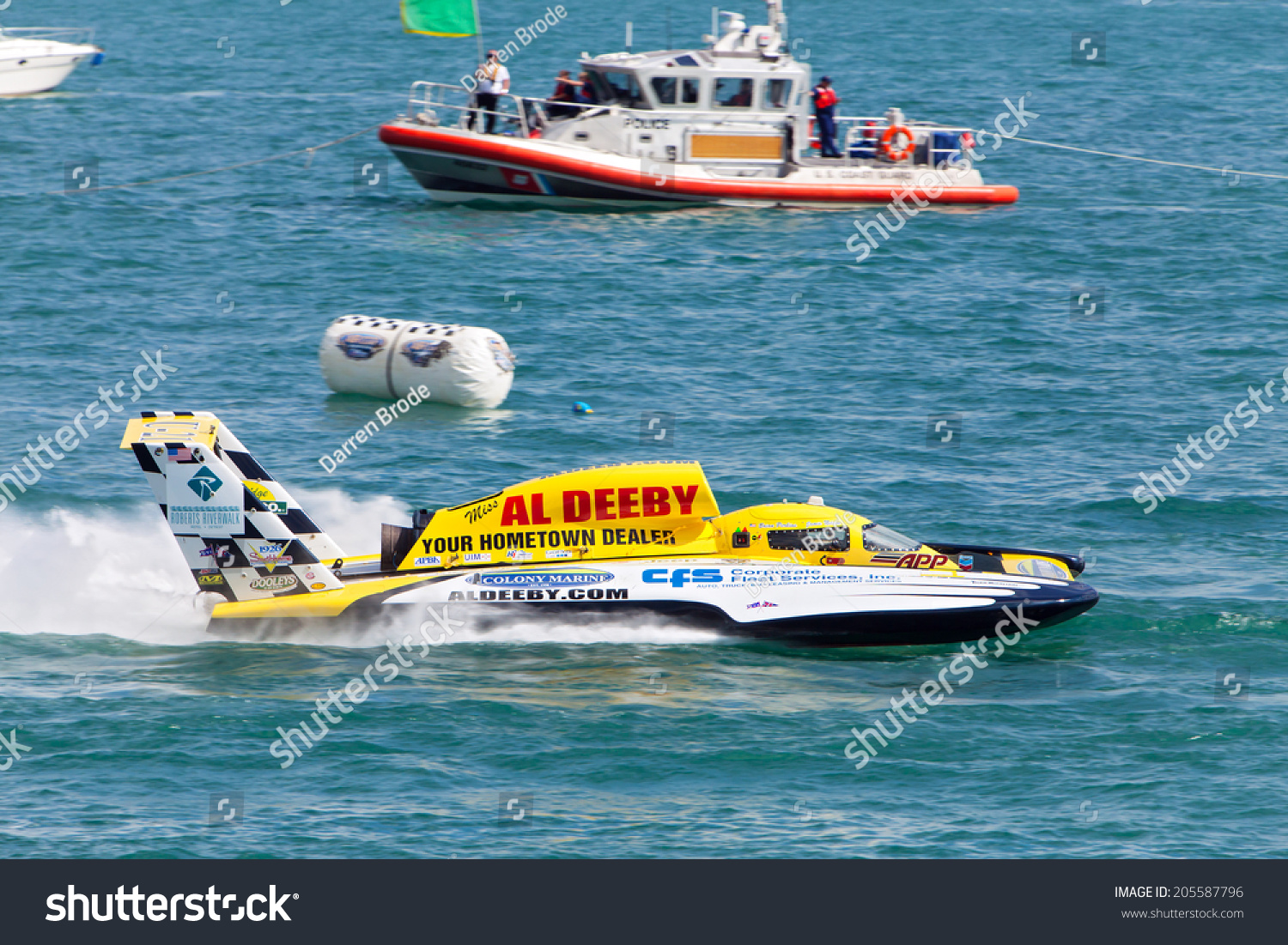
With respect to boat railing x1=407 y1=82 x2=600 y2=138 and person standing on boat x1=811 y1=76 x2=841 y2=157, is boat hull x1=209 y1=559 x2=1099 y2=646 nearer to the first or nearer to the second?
boat railing x1=407 y1=82 x2=600 y2=138

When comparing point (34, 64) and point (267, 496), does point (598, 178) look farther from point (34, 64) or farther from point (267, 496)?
point (34, 64)

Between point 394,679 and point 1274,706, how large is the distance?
35.0ft

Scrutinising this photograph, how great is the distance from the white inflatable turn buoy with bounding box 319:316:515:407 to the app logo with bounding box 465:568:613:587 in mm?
8687

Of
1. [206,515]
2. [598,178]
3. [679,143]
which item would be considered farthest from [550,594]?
[679,143]

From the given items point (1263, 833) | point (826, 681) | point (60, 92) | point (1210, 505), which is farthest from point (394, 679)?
point (60, 92)

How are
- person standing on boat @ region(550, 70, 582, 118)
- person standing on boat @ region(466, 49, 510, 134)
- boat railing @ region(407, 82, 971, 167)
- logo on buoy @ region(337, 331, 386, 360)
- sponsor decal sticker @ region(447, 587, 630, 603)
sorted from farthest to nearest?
person standing on boat @ region(550, 70, 582, 118) < boat railing @ region(407, 82, 971, 167) < person standing on boat @ region(466, 49, 510, 134) < logo on buoy @ region(337, 331, 386, 360) < sponsor decal sticker @ region(447, 587, 630, 603)

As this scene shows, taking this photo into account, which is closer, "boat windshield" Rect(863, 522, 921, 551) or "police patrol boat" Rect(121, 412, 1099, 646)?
"police patrol boat" Rect(121, 412, 1099, 646)

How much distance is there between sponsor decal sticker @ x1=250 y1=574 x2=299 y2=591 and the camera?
1988 cm

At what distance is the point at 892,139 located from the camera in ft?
132

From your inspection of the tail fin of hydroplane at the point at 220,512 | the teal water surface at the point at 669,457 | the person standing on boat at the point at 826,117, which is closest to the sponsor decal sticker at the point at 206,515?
the tail fin of hydroplane at the point at 220,512

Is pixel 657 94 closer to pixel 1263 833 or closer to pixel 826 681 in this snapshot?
pixel 826 681

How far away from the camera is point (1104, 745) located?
17.0 meters

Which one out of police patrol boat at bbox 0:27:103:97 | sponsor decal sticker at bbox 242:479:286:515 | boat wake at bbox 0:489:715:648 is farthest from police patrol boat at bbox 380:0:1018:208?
police patrol boat at bbox 0:27:103:97
